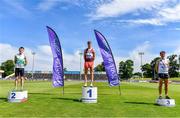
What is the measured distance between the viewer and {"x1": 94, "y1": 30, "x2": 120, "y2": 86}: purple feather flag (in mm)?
19094

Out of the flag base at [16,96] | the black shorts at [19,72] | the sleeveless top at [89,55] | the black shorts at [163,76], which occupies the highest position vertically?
the sleeveless top at [89,55]

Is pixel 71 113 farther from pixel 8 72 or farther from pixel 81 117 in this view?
pixel 8 72

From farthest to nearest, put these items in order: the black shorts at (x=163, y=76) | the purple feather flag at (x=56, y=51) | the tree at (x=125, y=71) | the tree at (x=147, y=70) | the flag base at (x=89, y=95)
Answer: the tree at (x=147, y=70) < the tree at (x=125, y=71) < the purple feather flag at (x=56, y=51) < the black shorts at (x=163, y=76) < the flag base at (x=89, y=95)

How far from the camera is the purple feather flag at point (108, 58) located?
62.6 feet

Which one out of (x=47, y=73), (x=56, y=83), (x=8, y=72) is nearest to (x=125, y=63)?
(x=47, y=73)

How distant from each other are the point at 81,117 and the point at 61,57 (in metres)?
8.01

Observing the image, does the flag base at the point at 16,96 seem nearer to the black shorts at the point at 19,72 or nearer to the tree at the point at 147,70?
the black shorts at the point at 19,72

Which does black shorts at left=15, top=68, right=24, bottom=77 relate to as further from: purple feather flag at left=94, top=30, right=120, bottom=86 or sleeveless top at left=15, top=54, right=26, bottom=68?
purple feather flag at left=94, top=30, right=120, bottom=86

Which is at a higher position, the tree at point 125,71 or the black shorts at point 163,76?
the tree at point 125,71

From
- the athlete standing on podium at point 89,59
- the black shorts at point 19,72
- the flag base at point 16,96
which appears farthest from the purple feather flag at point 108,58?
the flag base at point 16,96

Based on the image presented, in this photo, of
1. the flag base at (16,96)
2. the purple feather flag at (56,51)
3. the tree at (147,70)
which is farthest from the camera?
the tree at (147,70)

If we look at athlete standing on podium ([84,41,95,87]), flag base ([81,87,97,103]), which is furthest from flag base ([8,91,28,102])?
athlete standing on podium ([84,41,95,87])

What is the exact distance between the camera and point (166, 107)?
46.7 feet

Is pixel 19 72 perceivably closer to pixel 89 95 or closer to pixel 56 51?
pixel 89 95
